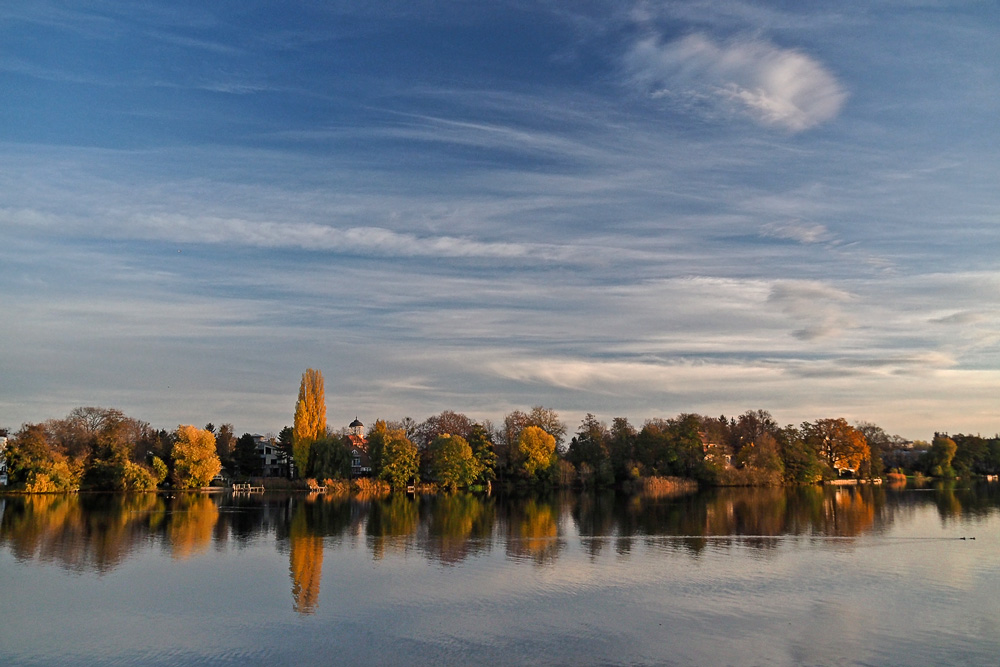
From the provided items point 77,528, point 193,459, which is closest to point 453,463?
point 193,459

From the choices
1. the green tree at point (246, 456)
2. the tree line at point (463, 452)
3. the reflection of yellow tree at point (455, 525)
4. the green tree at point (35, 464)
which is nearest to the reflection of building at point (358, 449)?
the tree line at point (463, 452)

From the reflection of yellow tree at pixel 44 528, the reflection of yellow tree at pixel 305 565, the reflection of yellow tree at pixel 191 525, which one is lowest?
the reflection of yellow tree at pixel 191 525

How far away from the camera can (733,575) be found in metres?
28.0

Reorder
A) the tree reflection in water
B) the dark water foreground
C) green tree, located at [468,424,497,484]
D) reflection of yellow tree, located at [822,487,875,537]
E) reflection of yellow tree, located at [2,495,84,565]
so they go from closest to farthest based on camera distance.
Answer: the dark water foreground < reflection of yellow tree, located at [2,495,84,565] < the tree reflection in water < reflection of yellow tree, located at [822,487,875,537] < green tree, located at [468,424,497,484]

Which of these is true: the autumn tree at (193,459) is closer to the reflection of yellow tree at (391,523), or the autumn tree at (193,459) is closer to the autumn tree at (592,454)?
the reflection of yellow tree at (391,523)

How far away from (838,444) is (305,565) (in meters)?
90.1

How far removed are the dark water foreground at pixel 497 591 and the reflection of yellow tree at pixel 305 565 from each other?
0.15 meters

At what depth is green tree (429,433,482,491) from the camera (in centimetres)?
8362

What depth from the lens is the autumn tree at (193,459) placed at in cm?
7719

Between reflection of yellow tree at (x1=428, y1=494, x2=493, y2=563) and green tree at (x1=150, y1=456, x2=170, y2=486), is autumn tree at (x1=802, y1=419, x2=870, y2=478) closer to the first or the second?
reflection of yellow tree at (x1=428, y1=494, x2=493, y2=563)

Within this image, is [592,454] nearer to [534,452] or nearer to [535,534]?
[534,452]

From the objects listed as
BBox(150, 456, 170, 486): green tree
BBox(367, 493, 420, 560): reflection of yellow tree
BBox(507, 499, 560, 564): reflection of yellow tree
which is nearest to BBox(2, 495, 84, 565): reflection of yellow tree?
BBox(367, 493, 420, 560): reflection of yellow tree

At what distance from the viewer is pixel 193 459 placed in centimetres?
7744

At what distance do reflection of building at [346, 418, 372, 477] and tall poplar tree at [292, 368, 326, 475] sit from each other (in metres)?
9.09
